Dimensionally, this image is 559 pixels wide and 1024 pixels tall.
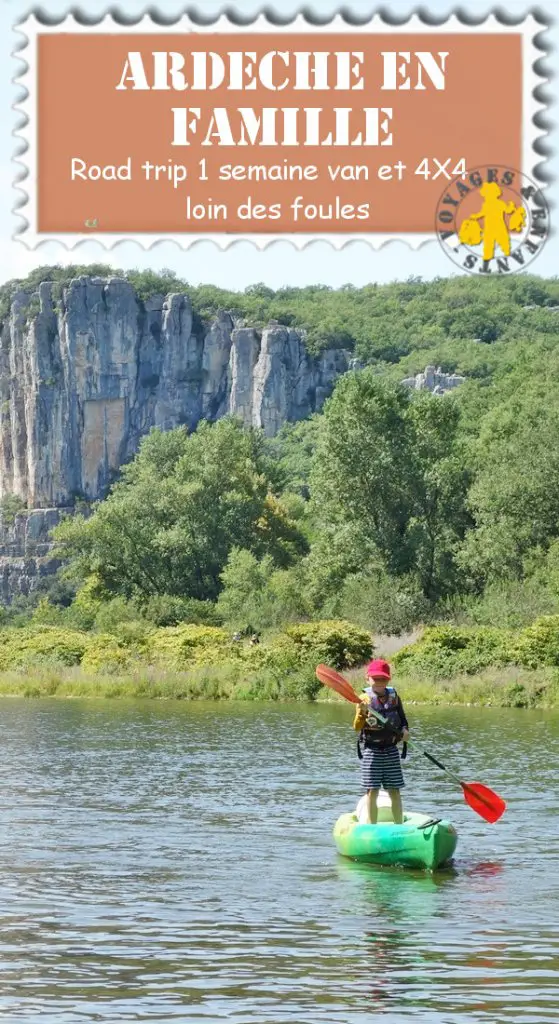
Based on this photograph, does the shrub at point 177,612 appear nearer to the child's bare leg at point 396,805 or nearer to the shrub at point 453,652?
the shrub at point 453,652

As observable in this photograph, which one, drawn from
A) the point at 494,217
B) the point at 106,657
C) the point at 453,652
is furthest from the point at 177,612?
the point at 494,217

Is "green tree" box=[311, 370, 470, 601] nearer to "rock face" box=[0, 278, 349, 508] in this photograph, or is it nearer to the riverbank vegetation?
the riverbank vegetation

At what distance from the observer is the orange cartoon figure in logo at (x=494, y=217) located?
24.2 metres

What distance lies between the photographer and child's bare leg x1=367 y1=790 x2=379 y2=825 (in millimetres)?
14617

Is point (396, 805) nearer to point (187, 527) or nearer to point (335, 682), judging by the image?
point (335, 682)

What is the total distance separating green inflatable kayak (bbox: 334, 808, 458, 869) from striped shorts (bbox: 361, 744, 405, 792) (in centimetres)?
34

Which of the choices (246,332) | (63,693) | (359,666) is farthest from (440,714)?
(246,332)

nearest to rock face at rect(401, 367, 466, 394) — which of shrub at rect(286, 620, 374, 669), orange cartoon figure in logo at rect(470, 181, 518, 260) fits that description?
shrub at rect(286, 620, 374, 669)

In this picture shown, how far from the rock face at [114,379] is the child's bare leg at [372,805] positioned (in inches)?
4372

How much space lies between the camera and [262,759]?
76.1 ft

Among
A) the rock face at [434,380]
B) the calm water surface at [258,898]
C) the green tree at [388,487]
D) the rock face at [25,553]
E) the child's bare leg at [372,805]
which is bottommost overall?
the rock face at [25,553]

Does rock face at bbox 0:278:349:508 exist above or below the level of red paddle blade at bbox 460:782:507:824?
above

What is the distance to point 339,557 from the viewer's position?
52.4m

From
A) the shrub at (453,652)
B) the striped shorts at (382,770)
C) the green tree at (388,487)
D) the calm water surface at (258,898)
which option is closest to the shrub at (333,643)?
the shrub at (453,652)
